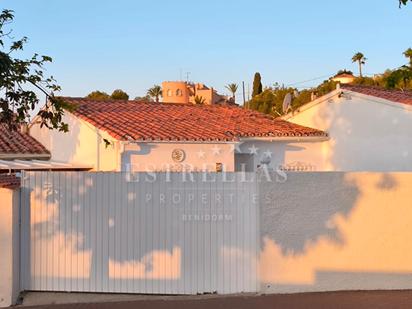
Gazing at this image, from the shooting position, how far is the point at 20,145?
73.9 feet

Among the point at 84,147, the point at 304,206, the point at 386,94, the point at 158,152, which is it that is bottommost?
the point at 304,206

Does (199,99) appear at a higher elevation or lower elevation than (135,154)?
higher

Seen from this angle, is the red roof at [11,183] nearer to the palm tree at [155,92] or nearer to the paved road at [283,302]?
the paved road at [283,302]

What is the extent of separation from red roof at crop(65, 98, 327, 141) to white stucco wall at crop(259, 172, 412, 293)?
8290 mm

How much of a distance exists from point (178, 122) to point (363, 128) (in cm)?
656

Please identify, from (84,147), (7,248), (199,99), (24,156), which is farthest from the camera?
(199,99)

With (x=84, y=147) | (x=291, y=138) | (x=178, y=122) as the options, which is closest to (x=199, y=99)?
(x=178, y=122)

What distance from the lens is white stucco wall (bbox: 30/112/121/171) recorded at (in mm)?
17078

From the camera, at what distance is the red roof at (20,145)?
2133cm

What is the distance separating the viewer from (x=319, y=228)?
926cm

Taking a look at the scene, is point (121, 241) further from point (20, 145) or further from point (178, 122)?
point (20, 145)

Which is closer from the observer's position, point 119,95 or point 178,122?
point 178,122

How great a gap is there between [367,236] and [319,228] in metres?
0.86

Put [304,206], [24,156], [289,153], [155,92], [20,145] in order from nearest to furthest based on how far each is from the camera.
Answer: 1. [304,206]
2. [289,153]
3. [24,156]
4. [20,145]
5. [155,92]
